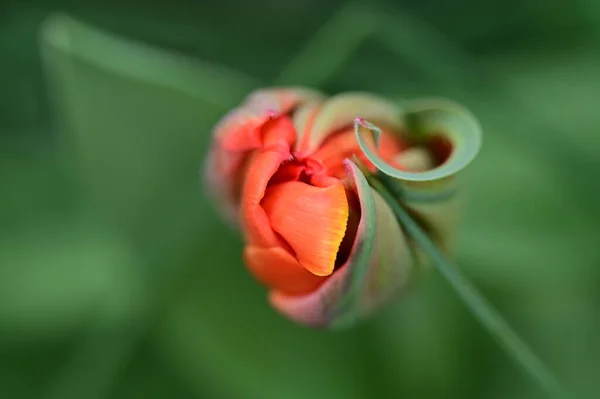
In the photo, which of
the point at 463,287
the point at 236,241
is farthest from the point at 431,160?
the point at 236,241

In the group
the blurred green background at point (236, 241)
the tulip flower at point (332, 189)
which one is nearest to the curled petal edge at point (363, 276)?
the tulip flower at point (332, 189)

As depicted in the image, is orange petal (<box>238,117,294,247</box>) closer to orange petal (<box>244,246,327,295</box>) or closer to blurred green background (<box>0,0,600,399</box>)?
orange petal (<box>244,246,327,295</box>)

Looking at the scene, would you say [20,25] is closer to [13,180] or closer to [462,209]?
[13,180]

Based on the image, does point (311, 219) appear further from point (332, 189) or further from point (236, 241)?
point (236, 241)

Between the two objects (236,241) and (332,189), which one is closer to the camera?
(332,189)

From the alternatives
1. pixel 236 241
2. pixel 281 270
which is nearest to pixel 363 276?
pixel 281 270

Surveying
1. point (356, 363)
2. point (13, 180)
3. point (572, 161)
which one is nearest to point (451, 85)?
point (572, 161)

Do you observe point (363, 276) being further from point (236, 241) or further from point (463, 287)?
point (236, 241)
